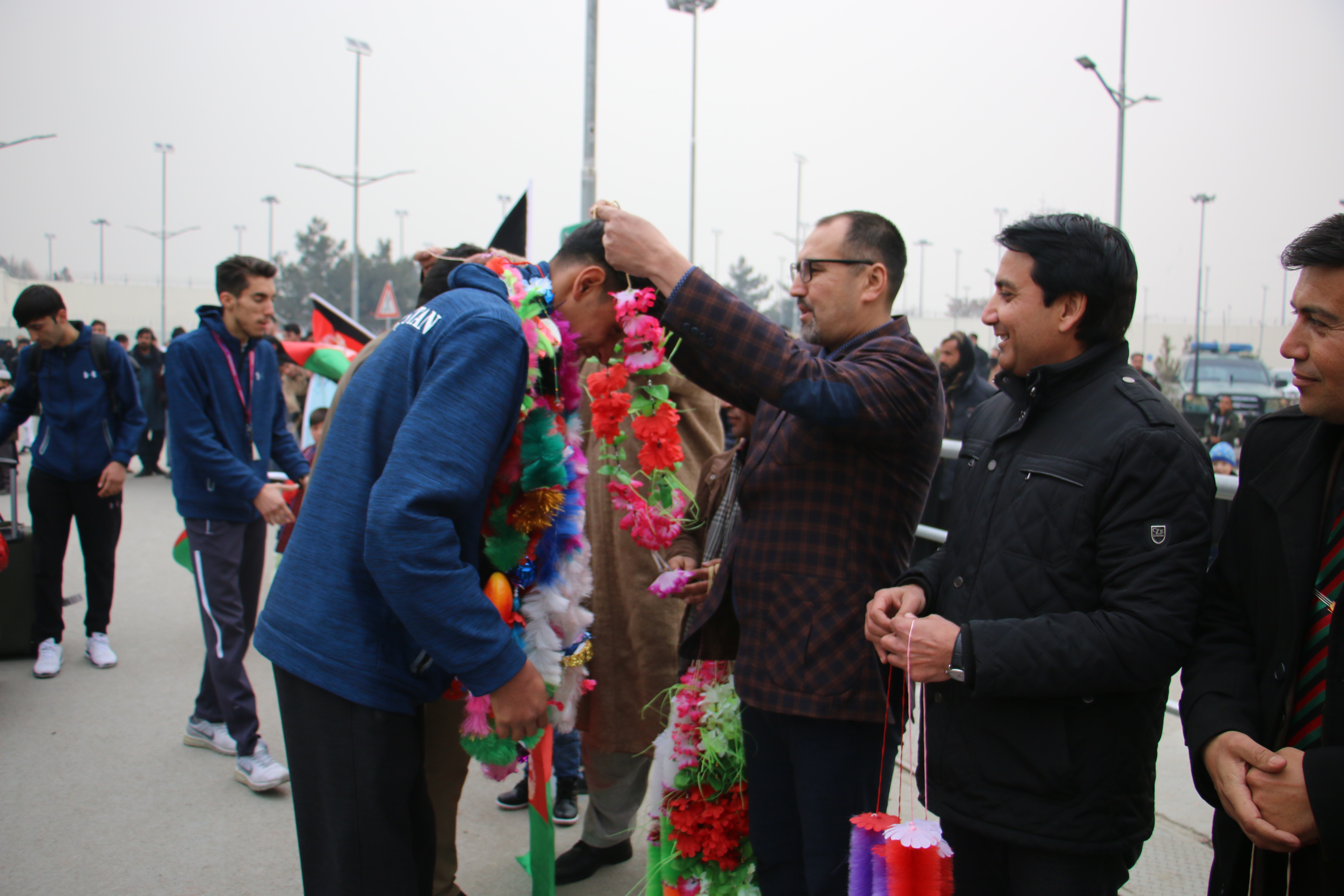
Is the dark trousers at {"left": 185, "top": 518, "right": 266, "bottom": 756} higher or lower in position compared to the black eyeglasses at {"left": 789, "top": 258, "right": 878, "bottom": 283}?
lower

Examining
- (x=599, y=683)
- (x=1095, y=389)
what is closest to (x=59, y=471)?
(x=599, y=683)

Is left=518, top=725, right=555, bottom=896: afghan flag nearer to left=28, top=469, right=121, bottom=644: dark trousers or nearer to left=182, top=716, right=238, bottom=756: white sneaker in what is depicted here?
left=182, top=716, right=238, bottom=756: white sneaker

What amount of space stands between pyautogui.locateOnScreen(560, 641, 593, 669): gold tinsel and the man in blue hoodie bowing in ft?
2.02

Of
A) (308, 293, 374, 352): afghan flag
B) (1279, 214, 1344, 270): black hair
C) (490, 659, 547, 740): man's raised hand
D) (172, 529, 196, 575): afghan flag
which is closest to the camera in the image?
(1279, 214, 1344, 270): black hair

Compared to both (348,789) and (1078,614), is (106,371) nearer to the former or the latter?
(348,789)

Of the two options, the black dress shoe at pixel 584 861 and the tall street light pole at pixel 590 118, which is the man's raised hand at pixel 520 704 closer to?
the black dress shoe at pixel 584 861

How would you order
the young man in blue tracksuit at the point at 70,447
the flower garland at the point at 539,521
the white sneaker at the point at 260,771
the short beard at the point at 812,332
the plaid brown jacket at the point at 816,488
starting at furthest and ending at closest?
the young man in blue tracksuit at the point at 70,447 < the white sneaker at the point at 260,771 < the short beard at the point at 812,332 < the flower garland at the point at 539,521 < the plaid brown jacket at the point at 816,488

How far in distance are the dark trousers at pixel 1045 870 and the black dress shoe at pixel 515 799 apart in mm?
2424

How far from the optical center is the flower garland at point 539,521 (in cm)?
219

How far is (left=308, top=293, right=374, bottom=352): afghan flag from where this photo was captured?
6559 mm

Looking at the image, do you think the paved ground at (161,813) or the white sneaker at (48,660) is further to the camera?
the white sneaker at (48,660)

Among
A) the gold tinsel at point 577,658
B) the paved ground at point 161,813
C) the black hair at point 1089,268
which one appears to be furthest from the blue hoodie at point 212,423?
the black hair at point 1089,268

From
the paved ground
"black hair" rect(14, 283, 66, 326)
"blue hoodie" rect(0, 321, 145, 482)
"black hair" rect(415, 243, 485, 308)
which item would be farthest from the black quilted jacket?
"black hair" rect(14, 283, 66, 326)

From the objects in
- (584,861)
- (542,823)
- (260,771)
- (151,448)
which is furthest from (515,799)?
(151,448)
